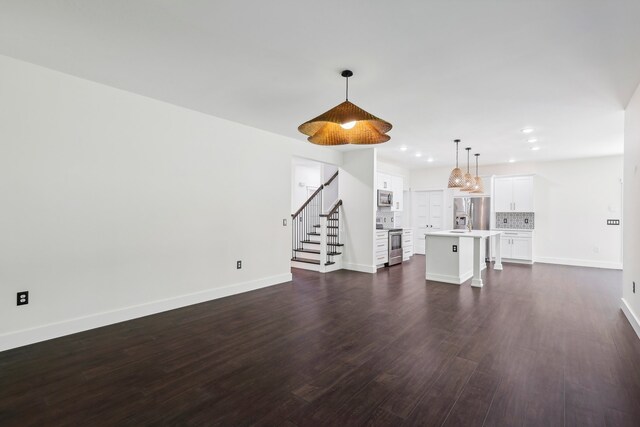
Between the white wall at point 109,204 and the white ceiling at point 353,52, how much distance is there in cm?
34

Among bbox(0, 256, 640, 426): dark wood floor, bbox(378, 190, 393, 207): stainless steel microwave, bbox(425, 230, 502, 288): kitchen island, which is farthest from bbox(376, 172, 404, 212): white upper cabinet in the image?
bbox(0, 256, 640, 426): dark wood floor

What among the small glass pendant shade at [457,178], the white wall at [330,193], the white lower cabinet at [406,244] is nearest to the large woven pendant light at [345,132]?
the small glass pendant shade at [457,178]

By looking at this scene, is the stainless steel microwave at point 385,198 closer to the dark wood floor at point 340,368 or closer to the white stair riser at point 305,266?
the white stair riser at point 305,266

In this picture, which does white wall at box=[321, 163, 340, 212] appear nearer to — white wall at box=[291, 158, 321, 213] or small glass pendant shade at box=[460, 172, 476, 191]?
white wall at box=[291, 158, 321, 213]

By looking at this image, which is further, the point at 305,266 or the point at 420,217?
the point at 420,217

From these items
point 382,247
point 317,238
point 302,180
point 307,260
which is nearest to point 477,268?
point 382,247

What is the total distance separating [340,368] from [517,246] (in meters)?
7.36

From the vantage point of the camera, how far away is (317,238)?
24.7 ft

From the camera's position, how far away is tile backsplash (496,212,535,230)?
8.20 meters

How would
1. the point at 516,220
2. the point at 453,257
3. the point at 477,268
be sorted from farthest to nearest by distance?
1. the point at 516,220
2. the point at 453,257
3. the point at 477,268

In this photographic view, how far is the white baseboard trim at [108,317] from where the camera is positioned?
2.95m

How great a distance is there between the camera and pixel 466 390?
2.22m

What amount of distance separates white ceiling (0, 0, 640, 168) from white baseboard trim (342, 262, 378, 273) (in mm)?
3328

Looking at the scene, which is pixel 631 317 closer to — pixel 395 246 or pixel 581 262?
pixel 395 246
